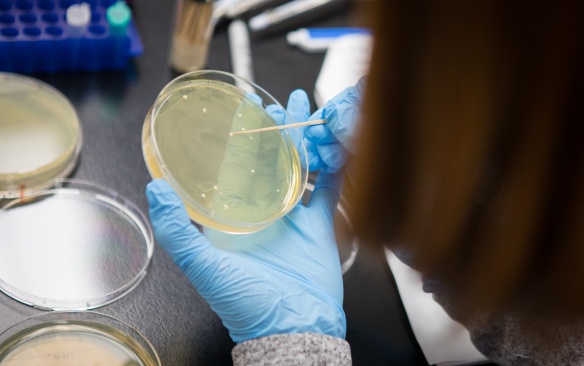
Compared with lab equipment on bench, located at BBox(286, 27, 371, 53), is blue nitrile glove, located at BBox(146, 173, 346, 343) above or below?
below

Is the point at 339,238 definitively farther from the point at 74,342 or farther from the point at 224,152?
the point at 74,342

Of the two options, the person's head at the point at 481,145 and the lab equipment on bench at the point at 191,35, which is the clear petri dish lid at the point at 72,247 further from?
the person's head at the point at 481,145

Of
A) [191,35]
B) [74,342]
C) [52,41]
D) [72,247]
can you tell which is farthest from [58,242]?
[191,35]

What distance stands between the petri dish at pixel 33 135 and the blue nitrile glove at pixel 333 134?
54cm

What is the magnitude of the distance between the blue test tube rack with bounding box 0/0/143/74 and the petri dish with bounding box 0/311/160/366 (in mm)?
690

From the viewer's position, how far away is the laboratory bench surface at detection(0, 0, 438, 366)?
1286 millimetres

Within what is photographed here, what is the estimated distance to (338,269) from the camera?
1.35 metres

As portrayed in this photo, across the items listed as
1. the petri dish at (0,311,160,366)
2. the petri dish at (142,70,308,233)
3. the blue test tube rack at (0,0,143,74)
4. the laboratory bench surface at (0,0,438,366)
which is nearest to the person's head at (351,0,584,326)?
the laboratory bench surface at (0,0,438,366)

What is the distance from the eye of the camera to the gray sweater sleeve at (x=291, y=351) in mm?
1173

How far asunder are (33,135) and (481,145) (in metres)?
1.03

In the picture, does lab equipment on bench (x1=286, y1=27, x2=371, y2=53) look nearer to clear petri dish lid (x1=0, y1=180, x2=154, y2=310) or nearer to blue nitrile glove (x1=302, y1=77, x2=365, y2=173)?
blue nitrile glove (x1=302, y1=77, x2=365, y2=173)

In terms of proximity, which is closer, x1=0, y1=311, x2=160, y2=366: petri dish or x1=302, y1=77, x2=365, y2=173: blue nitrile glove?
x1=0, y1=311, x2=160, y2=366: petri dish

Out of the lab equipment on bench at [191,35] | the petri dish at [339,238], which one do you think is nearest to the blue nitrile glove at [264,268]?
the petri dish at [339,238]

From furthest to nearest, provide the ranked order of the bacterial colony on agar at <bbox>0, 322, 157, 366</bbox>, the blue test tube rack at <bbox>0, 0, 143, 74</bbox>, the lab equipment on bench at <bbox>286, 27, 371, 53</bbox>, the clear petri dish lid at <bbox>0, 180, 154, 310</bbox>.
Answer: the lab equipment on bench at <bbox>286, 27, 371, 53</bbox>
the blue test tube rack at <bbox>0, 0, 143, 74</bbox>
the clear petri dish lid at <bbox>0, 180, 154, 310</bbox>
the bacterial colony on agar at <bbox>0, 322, 157, 366</bbox>
